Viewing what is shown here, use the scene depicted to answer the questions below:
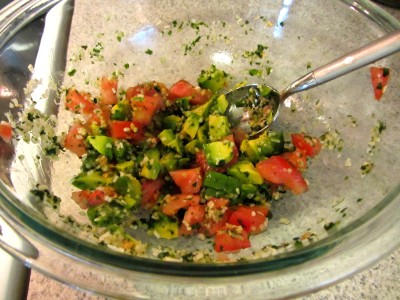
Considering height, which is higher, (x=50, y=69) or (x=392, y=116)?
(x=50, y=69)

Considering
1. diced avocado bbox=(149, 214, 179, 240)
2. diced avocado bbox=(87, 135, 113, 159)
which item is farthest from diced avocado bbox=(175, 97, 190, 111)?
diced avocado bbox=(149, 214, 179, 240)

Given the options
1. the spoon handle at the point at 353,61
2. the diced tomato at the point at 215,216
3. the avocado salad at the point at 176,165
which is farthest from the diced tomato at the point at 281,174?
the spoon handle at the point at 353,61

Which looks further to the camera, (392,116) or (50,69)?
(50,69)

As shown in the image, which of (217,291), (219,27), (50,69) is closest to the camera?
(217,291)

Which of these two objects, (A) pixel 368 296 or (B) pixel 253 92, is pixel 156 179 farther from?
(A) pixel 368 296

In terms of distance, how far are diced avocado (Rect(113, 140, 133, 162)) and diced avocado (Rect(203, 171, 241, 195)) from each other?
0.19m

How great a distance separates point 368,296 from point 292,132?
0.41 meters

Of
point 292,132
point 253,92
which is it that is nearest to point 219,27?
point 253,92

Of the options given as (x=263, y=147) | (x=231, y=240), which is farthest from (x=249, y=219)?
(x=263, y=147)

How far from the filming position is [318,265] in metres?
0.65

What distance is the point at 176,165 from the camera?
943mm

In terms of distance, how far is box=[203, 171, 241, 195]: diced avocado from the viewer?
88 centimetres

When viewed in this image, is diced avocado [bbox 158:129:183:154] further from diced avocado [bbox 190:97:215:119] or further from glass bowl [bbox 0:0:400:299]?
glass bowl [bbox 0:0:400:299]

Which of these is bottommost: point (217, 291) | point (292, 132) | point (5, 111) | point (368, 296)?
point (368, 296)
